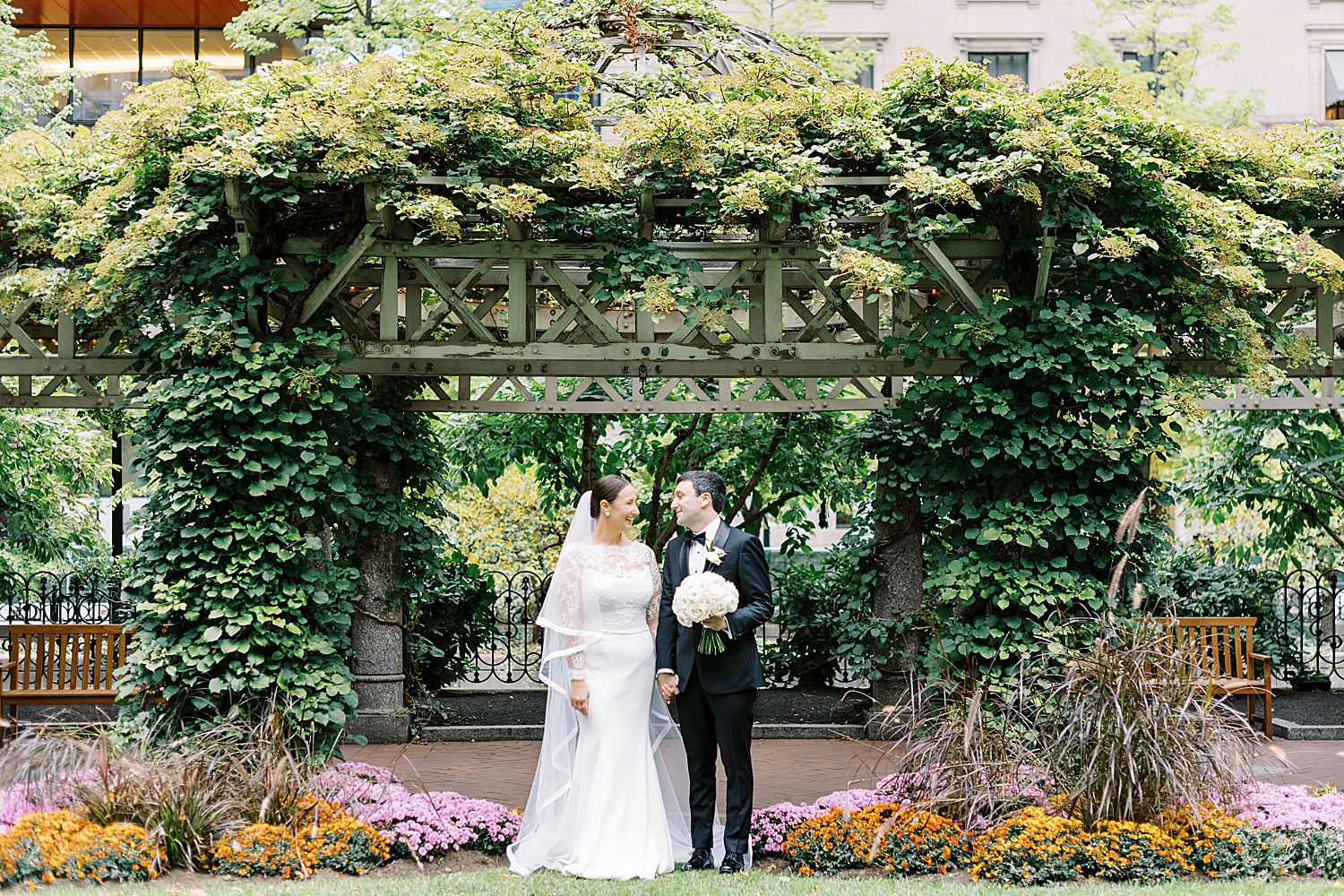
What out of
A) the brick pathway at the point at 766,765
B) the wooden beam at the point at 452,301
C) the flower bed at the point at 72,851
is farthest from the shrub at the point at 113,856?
the wooden beam at the point at 452,301

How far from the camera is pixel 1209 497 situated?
14.7 m

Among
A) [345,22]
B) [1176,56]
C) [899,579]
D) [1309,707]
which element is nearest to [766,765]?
[899,579]

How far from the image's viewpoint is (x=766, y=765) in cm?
931

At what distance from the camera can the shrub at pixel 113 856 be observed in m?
5.63

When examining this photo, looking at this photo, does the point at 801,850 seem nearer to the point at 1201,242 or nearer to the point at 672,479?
the point at 1201,242

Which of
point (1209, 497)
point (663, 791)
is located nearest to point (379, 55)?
point (663, 791)

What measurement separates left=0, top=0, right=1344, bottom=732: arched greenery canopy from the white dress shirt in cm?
163

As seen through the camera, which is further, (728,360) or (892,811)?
(728,360)

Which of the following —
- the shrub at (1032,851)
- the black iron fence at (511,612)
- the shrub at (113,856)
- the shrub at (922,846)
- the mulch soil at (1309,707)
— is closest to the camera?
the shrub at (113,856)

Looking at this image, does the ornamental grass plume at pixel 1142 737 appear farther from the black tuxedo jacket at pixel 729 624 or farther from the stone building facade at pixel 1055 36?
the stone building facade at pixel 1055 36

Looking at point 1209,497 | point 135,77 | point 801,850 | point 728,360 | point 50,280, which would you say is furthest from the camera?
point 135,77

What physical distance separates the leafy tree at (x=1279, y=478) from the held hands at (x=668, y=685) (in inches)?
400

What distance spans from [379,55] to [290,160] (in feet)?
2.97

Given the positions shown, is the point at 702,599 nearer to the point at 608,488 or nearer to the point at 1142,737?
the point at 608,488
